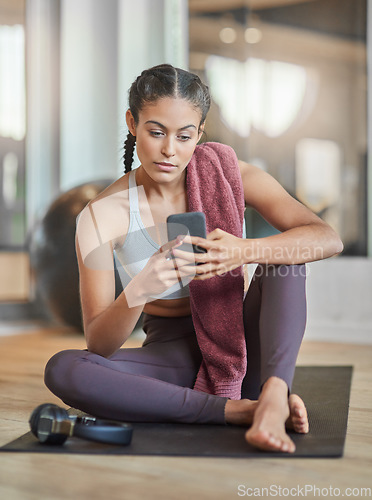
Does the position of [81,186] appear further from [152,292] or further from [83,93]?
[152,292]

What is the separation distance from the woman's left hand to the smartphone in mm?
13

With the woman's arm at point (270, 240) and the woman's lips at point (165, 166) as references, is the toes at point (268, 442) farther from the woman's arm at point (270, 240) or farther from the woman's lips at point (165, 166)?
the woman's lips at point (165, 166)

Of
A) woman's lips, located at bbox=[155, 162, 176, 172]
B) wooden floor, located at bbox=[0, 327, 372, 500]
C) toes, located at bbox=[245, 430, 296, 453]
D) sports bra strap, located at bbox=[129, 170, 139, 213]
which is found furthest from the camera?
sports bra strap, located at bbox=[129, 170, 139, 213]

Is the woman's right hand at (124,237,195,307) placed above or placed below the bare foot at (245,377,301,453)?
above

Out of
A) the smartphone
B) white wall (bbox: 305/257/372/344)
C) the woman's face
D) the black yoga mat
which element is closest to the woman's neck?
the woman's face

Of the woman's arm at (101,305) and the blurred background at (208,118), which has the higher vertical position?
the blurred background at (208,118)

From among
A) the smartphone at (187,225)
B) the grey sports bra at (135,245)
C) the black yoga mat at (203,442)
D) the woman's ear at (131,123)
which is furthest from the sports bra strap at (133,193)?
the black yoga mat at (203,442)

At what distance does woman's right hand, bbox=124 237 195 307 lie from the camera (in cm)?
110

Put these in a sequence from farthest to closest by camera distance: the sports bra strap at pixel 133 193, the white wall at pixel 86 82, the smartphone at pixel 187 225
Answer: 1. the white wall at pixel 86 82
2. the sports bra strap at pixel 133 193
3. the smartphone at pixel 187 225

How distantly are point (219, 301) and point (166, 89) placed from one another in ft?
1.46

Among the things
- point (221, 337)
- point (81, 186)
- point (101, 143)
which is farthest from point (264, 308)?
point (101, 143)

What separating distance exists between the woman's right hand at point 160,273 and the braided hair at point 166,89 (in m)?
0.30

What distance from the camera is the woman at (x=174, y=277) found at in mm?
1158

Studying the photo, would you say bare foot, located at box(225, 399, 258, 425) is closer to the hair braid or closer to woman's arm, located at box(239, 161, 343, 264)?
woman's arm, located at box(239, 161, 343, 264)
